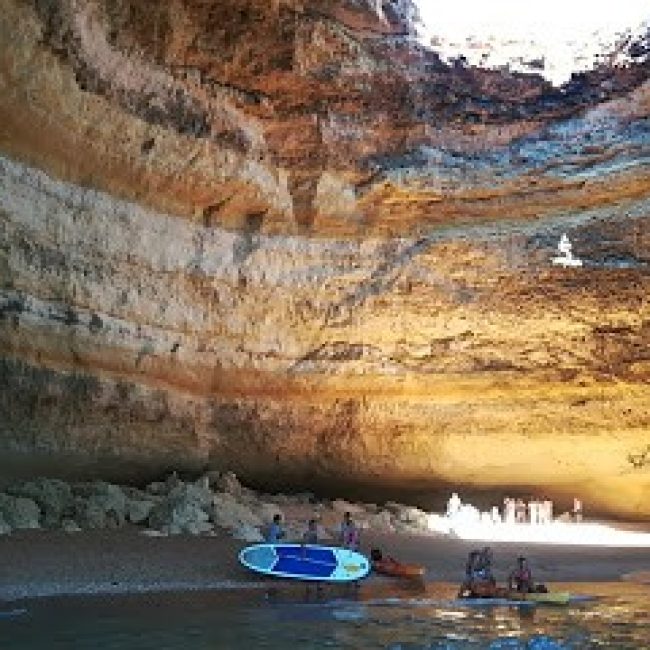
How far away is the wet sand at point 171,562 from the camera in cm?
1631

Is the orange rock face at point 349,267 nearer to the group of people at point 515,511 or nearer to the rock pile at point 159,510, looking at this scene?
the group of people at point 515,511

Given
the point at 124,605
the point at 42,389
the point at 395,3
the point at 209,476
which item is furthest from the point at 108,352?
Answer: the point at 395,3

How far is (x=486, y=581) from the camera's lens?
1769cm

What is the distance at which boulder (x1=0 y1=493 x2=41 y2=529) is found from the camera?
750 inches

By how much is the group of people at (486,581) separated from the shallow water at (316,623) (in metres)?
0.49

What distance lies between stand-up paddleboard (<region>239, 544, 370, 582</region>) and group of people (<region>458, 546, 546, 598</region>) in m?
2.12

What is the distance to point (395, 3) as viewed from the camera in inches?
1057

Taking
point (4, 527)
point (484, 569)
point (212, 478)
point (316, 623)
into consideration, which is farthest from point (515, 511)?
point (4, 527)

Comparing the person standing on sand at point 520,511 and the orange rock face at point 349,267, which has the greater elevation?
the orange rock face at point 349,267

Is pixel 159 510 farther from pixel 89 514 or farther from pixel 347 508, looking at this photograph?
pixel 347 508

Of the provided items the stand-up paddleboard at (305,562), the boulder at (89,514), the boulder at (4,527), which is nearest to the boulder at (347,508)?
the stand-up paddleboard at (305,562)

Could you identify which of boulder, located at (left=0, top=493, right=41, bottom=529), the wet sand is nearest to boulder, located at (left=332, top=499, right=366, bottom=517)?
the wet sand

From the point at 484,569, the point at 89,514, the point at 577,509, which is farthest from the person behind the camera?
the point at 577,509

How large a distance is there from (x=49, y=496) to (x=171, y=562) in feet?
13.1
